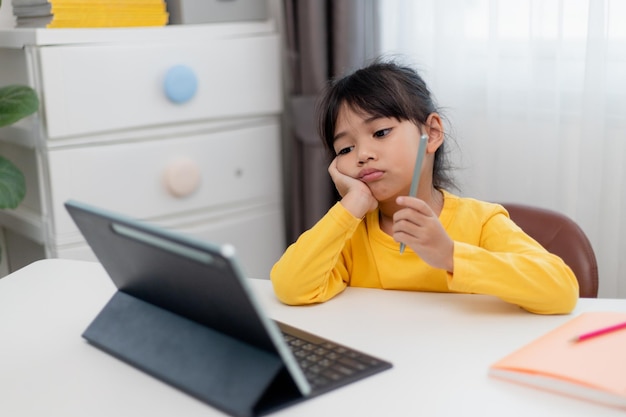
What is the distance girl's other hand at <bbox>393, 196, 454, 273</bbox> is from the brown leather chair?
1.30 ft

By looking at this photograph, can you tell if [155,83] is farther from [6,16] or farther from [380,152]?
[380,152]

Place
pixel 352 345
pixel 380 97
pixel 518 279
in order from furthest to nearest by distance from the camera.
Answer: pixel 380 97
pixel 518 279
pixel 352 345

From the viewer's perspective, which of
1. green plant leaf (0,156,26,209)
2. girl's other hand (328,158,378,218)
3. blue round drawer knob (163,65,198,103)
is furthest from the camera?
blue round drawer knob (163,65,198,103)

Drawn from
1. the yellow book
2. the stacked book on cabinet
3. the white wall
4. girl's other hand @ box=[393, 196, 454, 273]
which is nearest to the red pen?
the yellow book

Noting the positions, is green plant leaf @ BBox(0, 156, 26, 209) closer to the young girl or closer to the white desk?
the white desk

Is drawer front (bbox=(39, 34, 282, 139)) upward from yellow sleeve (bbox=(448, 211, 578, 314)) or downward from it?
upward

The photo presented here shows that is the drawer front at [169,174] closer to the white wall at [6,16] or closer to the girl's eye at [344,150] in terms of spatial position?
the white wall at [6,16]

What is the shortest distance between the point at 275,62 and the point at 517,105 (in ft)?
2.36

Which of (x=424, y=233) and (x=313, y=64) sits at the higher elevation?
(x=313, y=64)

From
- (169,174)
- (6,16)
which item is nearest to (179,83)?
(169,174)

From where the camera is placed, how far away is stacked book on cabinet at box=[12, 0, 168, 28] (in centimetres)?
201

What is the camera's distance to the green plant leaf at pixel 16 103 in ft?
6.05

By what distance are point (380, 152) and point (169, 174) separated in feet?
3.20

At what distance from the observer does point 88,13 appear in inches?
80.4
